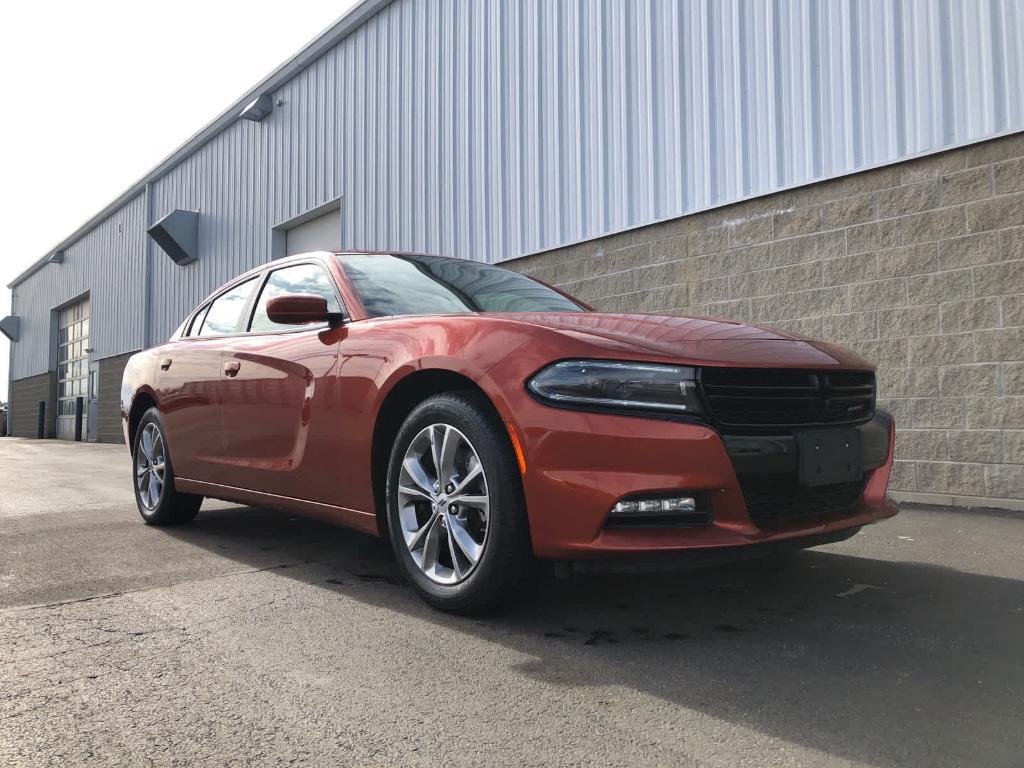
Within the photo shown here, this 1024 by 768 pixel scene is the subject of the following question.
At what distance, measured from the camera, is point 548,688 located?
200cm

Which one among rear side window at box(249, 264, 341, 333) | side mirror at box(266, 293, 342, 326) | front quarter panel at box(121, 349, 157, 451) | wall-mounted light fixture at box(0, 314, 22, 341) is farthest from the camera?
wall-mounted light fixture at box(0, 314, 22, 341)

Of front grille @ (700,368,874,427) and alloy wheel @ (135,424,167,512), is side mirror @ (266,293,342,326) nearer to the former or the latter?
front grille @ (700,368,874,427)

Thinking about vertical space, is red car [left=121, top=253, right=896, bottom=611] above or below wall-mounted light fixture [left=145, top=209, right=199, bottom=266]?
below

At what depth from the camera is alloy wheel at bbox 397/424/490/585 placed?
2.55 metres

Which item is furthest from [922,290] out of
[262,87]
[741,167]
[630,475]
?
[262,87]

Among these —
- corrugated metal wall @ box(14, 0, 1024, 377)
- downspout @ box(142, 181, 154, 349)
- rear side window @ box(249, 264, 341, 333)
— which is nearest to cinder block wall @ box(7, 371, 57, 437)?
downspout @ box(142, 181, 154, 349)

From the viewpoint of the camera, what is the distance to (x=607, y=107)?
25.6ft

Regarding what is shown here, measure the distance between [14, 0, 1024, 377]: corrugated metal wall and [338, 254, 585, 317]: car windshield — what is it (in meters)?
3.44

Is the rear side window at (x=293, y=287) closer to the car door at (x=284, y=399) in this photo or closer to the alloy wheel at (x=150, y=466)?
the car door at (x=284, y=399)

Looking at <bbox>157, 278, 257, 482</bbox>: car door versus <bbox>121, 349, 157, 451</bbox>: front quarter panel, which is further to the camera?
<bbox>121, 349, 157, 451</bbox>: front quarter panel

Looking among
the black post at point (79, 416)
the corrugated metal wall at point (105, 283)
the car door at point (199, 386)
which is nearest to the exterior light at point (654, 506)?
the car door at point (199, 386)

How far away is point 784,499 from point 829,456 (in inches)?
10.5

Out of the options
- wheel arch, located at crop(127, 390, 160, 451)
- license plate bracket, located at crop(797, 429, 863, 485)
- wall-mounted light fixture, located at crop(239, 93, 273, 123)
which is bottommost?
license plate bracket, located at crop(797, 429, 863, 485)

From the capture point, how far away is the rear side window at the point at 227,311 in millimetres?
4236
